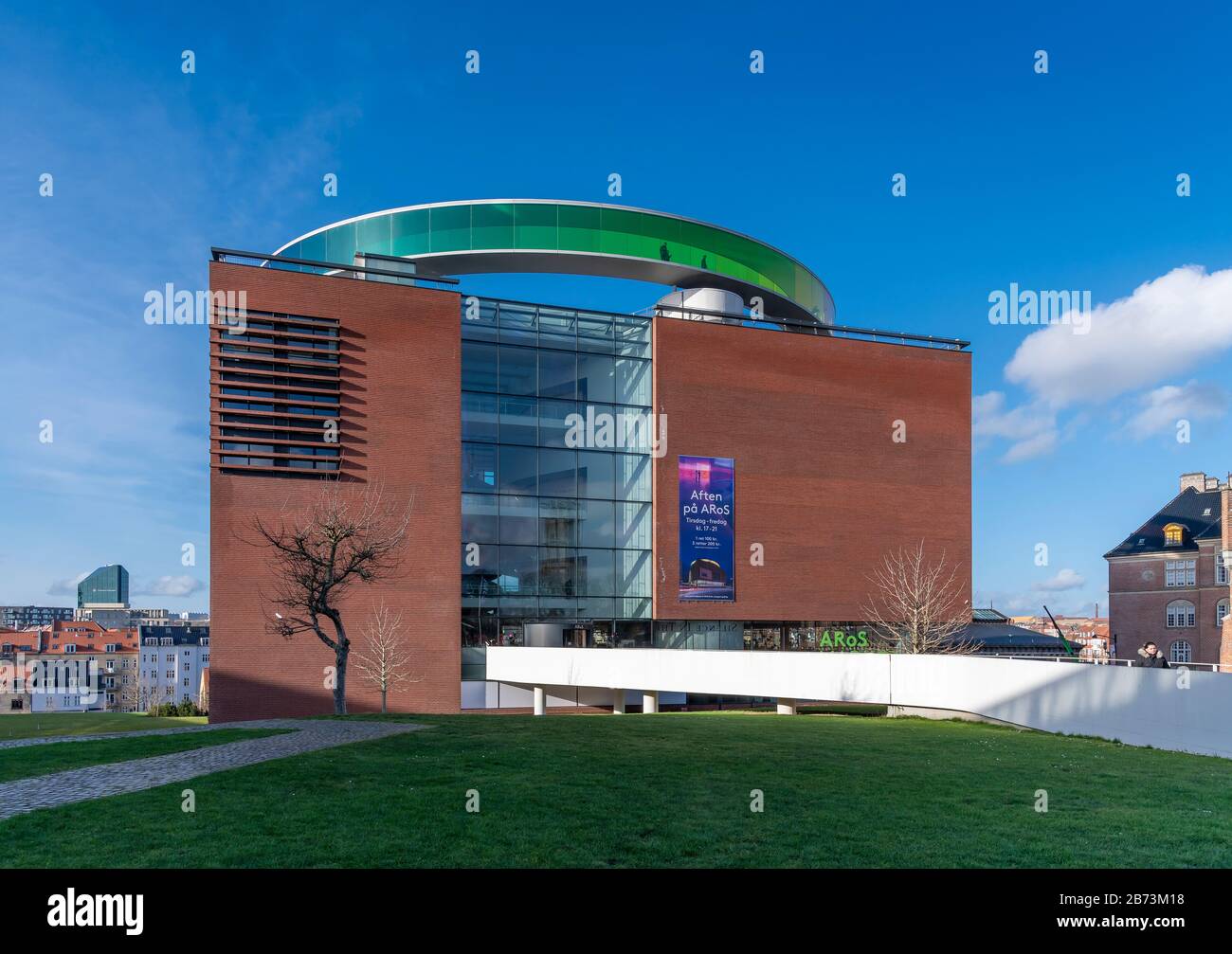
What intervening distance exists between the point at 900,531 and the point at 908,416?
17.7 feet

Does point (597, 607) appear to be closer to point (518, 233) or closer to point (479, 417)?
point (479, 417)

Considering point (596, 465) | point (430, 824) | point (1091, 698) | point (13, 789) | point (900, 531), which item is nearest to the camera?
point (430, 824)

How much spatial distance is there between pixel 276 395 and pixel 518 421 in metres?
9.21

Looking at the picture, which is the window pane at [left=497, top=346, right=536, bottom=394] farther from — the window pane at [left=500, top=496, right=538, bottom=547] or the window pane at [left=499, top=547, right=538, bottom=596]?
the window pane at [left=499, top=547, right=538, bottom=596]

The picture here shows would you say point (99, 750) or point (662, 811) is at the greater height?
point (662, 811)

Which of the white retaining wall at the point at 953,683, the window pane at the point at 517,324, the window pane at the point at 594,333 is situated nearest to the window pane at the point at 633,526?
the white retaining wall at the point at 953,683

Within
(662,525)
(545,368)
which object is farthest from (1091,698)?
(545,368)

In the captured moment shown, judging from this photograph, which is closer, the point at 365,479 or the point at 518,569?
the point at 365,479

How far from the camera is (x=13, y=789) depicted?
40.8 ft

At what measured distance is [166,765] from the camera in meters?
14.3

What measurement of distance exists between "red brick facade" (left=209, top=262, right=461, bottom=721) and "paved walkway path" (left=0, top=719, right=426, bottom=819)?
1259 cm

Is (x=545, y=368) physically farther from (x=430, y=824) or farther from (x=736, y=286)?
(x=430, y=824)

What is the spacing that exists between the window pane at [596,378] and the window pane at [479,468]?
4.72 metres

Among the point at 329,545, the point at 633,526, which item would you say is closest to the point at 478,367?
the point at 633,526
